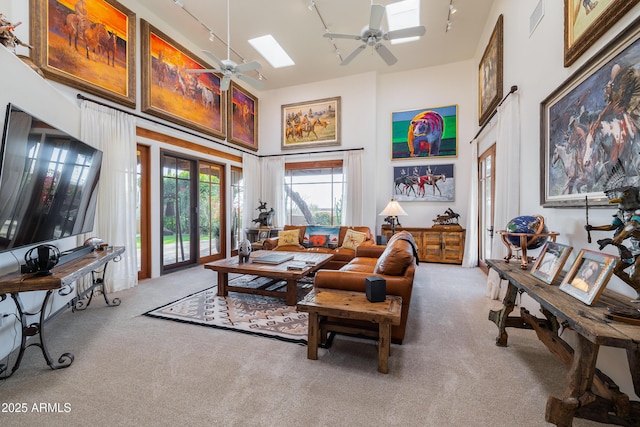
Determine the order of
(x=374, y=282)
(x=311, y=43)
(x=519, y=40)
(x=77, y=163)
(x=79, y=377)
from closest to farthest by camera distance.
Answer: (x=79, y=377) < (x=374, y=282) < (x=77, y=163) < (x=519, y=40) < (x=311, y=43)

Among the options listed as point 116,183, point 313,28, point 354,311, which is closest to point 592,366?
point 354,311

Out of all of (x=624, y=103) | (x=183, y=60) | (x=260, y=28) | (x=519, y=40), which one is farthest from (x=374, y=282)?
(x=183, y=60)

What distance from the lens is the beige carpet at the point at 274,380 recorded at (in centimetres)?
153

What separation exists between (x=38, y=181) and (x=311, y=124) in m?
5.52

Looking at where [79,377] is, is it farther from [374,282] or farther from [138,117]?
[138,117]

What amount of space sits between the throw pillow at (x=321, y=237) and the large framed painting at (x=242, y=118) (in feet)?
9.86

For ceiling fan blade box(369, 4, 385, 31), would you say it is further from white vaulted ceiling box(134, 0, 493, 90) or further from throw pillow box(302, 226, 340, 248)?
throw pillow box(302, 226, 340, 248)

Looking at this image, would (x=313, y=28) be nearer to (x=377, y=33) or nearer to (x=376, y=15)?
(x=377, y=33)

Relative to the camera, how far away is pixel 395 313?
1.90m

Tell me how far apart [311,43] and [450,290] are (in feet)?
16.7

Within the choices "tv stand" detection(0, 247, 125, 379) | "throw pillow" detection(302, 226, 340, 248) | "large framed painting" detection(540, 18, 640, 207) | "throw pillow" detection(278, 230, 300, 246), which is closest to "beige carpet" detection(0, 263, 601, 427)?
"tv stand" detection(0, 247, 125, 379)

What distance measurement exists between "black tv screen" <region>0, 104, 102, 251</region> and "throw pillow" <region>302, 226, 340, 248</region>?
3365 millimetres

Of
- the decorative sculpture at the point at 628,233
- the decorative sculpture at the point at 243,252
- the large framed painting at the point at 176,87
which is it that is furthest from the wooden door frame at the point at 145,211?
the decorative sculpture at the point at 628,233

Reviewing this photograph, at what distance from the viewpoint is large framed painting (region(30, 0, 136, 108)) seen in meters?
3.15
